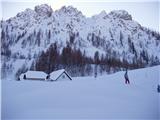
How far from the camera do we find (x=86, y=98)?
3.99 metres

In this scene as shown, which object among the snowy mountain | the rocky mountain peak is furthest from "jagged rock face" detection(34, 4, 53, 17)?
the rocky mountain peak

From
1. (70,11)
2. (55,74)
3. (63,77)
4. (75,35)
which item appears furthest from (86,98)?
(70,11)

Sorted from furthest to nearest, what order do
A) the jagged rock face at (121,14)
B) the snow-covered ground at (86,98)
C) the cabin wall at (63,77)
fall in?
the jagged rock face at (121,14) → the cabin wall at (63,77) → the snow-covered ground at (86,98)

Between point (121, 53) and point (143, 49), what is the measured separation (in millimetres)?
411

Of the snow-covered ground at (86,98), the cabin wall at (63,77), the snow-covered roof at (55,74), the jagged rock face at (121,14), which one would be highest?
the jagged rock face at (121,14)

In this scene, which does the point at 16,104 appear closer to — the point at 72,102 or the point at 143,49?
the point at 72,102

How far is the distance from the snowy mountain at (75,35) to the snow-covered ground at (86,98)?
0.35 m

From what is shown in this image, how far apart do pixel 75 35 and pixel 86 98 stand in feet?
4.66

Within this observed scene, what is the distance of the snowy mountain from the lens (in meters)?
4.23

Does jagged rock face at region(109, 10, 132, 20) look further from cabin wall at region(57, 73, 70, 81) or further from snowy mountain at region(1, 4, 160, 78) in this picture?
cabin wall at region(57, 73, 70, 81)

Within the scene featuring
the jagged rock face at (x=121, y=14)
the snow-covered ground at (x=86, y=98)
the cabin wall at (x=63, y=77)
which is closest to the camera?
the snow-covered ground at (x=86, y=98)

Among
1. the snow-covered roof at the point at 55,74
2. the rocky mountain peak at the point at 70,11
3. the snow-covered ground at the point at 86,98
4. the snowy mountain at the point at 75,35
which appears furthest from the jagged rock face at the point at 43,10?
the snow-covered ground at the point at 86,98

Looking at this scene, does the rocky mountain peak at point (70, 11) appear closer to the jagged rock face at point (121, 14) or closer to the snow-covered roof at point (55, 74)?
the jagged rock face at point (121, 14)

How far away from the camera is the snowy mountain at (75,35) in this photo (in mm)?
4230
